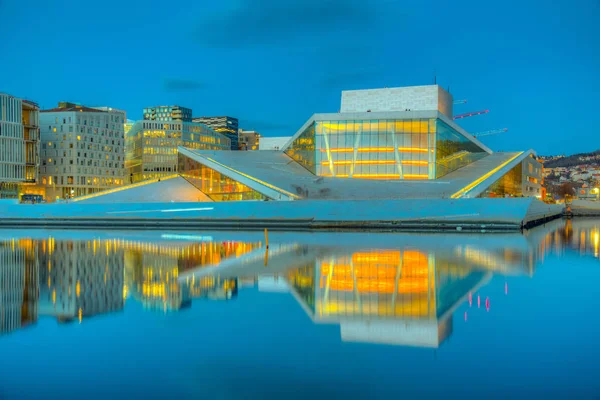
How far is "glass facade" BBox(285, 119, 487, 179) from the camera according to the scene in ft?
138

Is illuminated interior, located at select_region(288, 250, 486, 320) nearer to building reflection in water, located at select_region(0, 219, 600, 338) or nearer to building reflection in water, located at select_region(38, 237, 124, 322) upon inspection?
building reflection in water, located at select_region(0, 219, 600, 338)

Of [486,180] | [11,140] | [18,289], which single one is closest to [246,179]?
[486,180]

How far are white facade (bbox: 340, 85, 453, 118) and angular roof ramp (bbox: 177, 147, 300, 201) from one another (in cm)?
1040

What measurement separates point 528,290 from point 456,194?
26.1 metres

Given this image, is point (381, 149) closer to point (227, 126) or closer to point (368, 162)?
point (368, 162)

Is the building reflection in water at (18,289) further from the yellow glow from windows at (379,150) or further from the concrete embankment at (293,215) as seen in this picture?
the yellow glow from windows at (379,150)

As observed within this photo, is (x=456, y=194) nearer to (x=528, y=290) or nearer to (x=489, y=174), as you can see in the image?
(x=489, y=174)

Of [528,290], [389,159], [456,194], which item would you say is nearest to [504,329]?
[528,290]

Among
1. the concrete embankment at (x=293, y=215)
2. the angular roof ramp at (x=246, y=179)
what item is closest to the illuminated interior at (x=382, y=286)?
the concrete embankment at (x=293, y=215)

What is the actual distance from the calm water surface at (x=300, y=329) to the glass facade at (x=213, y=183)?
23.4 metres

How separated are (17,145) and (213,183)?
3709 centimetres

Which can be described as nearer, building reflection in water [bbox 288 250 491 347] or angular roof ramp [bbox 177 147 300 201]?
building reflection in water [bbox 288 250 491 347]

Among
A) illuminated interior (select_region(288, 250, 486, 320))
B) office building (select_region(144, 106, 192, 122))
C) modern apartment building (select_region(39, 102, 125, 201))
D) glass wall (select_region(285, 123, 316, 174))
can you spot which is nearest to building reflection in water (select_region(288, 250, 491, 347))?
illuminated interior (select_region(288, 250, 486, 320))

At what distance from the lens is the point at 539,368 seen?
23.0 ft
